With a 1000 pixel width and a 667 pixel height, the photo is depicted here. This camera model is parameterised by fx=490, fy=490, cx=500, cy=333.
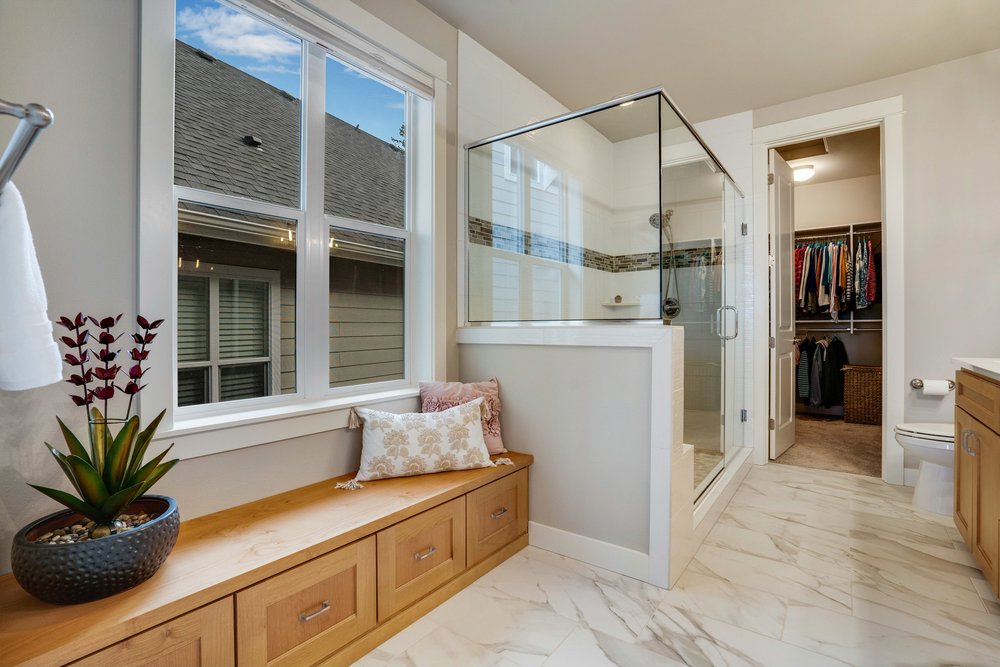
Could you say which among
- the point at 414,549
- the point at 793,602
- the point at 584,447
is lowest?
the point at 793,602

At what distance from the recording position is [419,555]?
1.70 m

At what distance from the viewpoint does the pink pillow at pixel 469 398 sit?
2.21 metres

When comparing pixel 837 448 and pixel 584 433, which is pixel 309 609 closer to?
pixel 584 433

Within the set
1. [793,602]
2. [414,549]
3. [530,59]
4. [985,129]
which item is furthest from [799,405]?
[414,549]

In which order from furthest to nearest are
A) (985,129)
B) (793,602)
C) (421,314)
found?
(985,129) < (421,314) < (793,602)

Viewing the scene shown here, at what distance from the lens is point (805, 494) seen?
9.61ft

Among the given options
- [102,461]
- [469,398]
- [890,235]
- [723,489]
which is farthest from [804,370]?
[102,461]

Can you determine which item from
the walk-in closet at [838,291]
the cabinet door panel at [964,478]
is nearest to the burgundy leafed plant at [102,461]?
the cabinet door panel at [964,478]

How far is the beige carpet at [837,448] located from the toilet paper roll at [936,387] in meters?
0.68

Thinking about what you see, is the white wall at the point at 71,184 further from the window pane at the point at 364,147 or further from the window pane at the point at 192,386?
the window pane at the point at 364,147

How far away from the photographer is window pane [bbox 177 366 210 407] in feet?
5.37

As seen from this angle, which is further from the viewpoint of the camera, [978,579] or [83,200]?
[978,579]

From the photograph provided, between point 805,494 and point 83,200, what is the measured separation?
3618mm

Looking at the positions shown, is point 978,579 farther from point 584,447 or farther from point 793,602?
point 584,447
